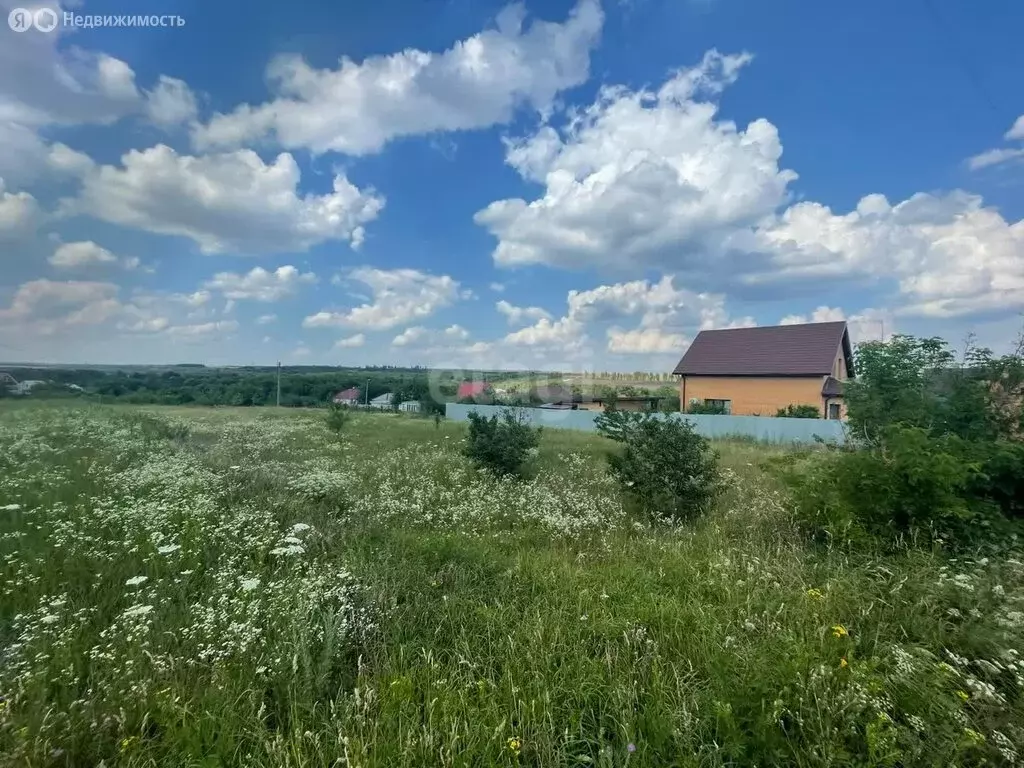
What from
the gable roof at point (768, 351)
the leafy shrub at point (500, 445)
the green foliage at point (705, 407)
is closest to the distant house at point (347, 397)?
the leafy shrub at point (500, 445)

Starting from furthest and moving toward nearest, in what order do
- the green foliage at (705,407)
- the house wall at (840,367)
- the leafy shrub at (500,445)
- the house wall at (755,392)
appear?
the green foliage at (705,407) → the house wall at (840,367) → the house wall at (755,392) → the leafy shrub at (500,445)

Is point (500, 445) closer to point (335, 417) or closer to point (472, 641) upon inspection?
point (472, 641)

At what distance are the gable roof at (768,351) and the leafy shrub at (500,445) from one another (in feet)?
70.9

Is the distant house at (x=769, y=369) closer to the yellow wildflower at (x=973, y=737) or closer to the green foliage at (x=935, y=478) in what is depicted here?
the green foliage at (x=935, y=478)

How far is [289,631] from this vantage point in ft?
8.73

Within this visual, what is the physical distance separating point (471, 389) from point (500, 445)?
10330 mm

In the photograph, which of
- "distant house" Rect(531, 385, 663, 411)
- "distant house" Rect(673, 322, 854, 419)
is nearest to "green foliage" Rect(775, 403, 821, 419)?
"distant house" Rect(673, 322, 854, 419)

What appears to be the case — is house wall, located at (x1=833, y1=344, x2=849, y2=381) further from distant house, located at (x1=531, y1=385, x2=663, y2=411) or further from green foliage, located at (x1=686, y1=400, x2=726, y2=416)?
distant house, located at (x1=531, y1=385, x2=663, y2=411)

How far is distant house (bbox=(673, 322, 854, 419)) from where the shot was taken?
24375mm

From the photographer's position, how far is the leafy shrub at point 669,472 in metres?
5.95

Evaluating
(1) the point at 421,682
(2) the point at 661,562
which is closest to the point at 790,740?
(1) the point at 421,682

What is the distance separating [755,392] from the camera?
26.4 meters

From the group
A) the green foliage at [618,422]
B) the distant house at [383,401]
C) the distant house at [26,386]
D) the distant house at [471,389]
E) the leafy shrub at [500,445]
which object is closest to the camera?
the distant house at [26,386]

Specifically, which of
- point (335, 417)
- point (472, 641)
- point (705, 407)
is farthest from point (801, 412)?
point (472, 641)
